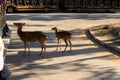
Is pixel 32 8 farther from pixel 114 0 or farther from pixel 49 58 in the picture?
pixel 49 58

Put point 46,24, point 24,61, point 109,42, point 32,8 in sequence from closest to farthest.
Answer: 1. point 24,61
2. point 109,42
3. point 46,24
4. point 32,8

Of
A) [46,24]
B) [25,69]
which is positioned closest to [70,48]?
[25,69]

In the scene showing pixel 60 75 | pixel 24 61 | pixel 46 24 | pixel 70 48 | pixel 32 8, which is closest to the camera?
pixel 60 75

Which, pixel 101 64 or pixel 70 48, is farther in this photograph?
pixel 70 48

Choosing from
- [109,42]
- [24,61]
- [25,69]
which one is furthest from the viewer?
[109,42]

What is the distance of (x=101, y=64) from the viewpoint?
11727 millimetres

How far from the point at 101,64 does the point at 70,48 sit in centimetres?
252

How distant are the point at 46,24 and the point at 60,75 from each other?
43.2 feet

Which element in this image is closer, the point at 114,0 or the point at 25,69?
the point at 25,69

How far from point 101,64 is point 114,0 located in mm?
23851

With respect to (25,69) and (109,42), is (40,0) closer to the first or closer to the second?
(109,42)

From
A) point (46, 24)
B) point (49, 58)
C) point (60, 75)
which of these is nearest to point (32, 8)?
point (46, 24)

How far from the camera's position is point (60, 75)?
10305mm

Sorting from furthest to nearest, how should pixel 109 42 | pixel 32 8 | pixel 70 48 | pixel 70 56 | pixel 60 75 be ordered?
1. pixel 32 8
2. pixel 109 42
3. pixel 70 48
4. pixel 70 56
5. pixel 60 75
